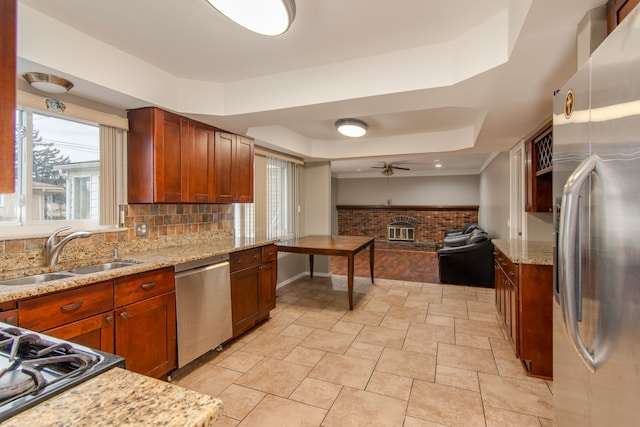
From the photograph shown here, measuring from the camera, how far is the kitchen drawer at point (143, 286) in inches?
76.2

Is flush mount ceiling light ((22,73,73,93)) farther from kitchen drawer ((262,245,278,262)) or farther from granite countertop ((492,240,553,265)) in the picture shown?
granite countertop ((492,240,553,265))

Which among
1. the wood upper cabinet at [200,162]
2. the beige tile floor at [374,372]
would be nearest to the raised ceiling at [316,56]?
the wood upper cabinet at [200,162]

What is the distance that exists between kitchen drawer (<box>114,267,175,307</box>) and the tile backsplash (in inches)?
22.9

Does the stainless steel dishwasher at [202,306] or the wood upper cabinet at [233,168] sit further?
the wood upper cabinet at [233,168]

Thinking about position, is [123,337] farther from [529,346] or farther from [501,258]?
[501,258]

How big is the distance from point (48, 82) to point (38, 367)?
1997 mm

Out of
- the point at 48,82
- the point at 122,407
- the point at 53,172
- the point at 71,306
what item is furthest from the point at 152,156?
the point at 122,407

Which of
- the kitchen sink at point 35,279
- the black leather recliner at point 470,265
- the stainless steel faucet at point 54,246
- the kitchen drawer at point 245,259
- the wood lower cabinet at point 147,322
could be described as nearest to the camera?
the kitchen sink at point 35,279

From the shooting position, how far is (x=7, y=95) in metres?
0.89

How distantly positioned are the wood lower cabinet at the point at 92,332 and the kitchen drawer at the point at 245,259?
1.10 metres

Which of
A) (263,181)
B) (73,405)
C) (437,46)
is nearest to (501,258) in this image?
(437,46)

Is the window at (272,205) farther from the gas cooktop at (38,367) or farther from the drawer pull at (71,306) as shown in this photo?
the gas cooktop at (38,367)

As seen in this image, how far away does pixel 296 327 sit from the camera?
3332 millimetres

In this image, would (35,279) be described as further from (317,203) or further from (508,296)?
(317,203)
